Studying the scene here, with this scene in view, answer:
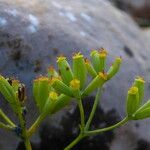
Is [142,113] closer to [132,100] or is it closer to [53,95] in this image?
[132,100]

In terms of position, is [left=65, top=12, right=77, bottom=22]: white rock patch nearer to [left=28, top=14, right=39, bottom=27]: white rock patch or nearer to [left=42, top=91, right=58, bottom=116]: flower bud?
[left=28, top=14, right=39, bottom=27]: white rock patch

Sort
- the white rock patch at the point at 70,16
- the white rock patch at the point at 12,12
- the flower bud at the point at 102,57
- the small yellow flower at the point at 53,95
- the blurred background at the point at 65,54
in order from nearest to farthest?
1. the small yellow flower at the point at 53,95
2. the flower bud at the point at 102,57
3. the blurred background at the point at 65,54
4. the white rock patch at the point at 12,12
5. the white rock patch at the point at 70,16

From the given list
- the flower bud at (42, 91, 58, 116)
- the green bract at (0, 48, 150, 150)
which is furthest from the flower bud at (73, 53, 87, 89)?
the flower bud at (42, 91, 58, 116)

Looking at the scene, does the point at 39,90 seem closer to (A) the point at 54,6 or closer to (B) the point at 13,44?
(B) the point at 13,44

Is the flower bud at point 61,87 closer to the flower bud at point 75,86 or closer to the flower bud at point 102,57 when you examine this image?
the flower bud at point 75,86

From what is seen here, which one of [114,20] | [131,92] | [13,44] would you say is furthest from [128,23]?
[131,92]

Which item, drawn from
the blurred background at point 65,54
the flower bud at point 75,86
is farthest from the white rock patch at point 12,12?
the flower bud at point 75,86
